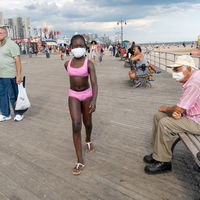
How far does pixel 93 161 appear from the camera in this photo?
3.17m

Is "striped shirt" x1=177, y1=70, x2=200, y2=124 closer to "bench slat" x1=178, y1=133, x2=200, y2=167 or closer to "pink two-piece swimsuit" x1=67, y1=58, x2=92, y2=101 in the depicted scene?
"bench slat" x1=178, y1=133, x2=200, y2=167

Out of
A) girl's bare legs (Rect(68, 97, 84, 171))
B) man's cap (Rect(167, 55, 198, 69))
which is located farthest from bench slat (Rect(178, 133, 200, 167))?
girl's bare legs (Rect(68, 97, 84, 171))

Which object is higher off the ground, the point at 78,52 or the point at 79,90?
the point at 78,52

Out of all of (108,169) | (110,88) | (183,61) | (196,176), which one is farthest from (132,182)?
(110,88)

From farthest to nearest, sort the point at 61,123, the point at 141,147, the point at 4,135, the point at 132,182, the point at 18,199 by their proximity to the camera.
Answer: the point at 61,123, the point at 4,135, the point at 141,147, the point at 132,182, the point at 18,199

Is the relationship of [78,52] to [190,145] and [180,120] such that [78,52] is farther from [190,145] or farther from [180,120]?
[190,145]

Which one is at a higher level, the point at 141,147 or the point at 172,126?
the point at 172,126

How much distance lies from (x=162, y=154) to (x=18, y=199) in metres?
1.76

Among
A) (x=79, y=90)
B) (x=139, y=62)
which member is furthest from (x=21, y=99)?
(x=139, y=62)

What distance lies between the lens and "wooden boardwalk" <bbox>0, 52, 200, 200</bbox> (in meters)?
2.49

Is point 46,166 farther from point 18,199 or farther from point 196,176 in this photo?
point 196,176

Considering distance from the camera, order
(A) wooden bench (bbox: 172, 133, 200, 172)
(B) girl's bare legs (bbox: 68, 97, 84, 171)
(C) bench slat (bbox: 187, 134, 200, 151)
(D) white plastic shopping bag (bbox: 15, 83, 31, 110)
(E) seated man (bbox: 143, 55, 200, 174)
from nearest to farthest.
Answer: (A) wooden bench (bbox: 172, 133, 200, 172), (C) bench slat (bbox: 187, 134, 200, 151), (E) seated man (bbox: 143, 55, 200, 174), (B) girl's bare legs (bbox: 68, 97, 84, 171), (D) white plastic shopping bag (bbox: 15, 83, 31, 110)

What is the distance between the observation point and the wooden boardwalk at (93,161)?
8.18ft

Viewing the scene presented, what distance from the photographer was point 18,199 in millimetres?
2438
